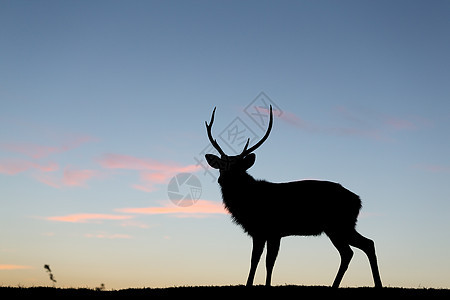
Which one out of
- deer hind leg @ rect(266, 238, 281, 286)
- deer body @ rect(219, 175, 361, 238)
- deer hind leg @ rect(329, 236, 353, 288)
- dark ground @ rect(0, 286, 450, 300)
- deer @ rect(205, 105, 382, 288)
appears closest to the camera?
dark ground @ rect(0, 286, 450, 300)

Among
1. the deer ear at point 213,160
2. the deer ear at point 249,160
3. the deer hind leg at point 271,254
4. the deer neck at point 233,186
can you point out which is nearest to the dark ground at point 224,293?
the deer hind leg at point 271,254

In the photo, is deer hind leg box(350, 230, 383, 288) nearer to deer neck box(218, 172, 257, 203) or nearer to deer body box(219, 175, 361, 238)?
deer body box(219, 175, 361, 238)

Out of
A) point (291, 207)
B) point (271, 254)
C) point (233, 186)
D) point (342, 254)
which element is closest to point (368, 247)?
point (342, 254)

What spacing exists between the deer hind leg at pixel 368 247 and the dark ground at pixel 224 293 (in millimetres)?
1284

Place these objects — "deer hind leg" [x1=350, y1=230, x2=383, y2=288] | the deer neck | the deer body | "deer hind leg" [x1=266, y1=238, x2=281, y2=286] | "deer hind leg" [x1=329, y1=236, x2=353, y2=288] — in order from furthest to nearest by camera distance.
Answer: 1. the deer neck
2. the deer body
3. "deer hind leg" [x1=350, y1=230, x2=383, y2=288]
4. "deer hind leg" [x1=329, y1=236, x2=353, y2=288]
5. "deer hind leg" [x1=266, y1=238, x2=281, y2=286]


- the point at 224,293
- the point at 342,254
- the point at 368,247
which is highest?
the point at 368,247

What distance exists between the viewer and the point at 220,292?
1127 centimetres

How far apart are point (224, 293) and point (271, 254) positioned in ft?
9.36

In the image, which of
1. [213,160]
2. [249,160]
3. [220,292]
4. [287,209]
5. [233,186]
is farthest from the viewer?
[249,160]

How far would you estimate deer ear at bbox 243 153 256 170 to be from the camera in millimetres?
15450

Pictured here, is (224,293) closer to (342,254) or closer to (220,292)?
(220,292)

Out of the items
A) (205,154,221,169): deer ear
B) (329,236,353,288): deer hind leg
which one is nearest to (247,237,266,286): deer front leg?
(329,236,353,288): deer hind leg

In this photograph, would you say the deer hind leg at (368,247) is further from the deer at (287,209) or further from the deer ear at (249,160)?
the deer ear at (249,160)

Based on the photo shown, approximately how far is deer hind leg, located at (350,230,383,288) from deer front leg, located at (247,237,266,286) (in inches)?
91.9
